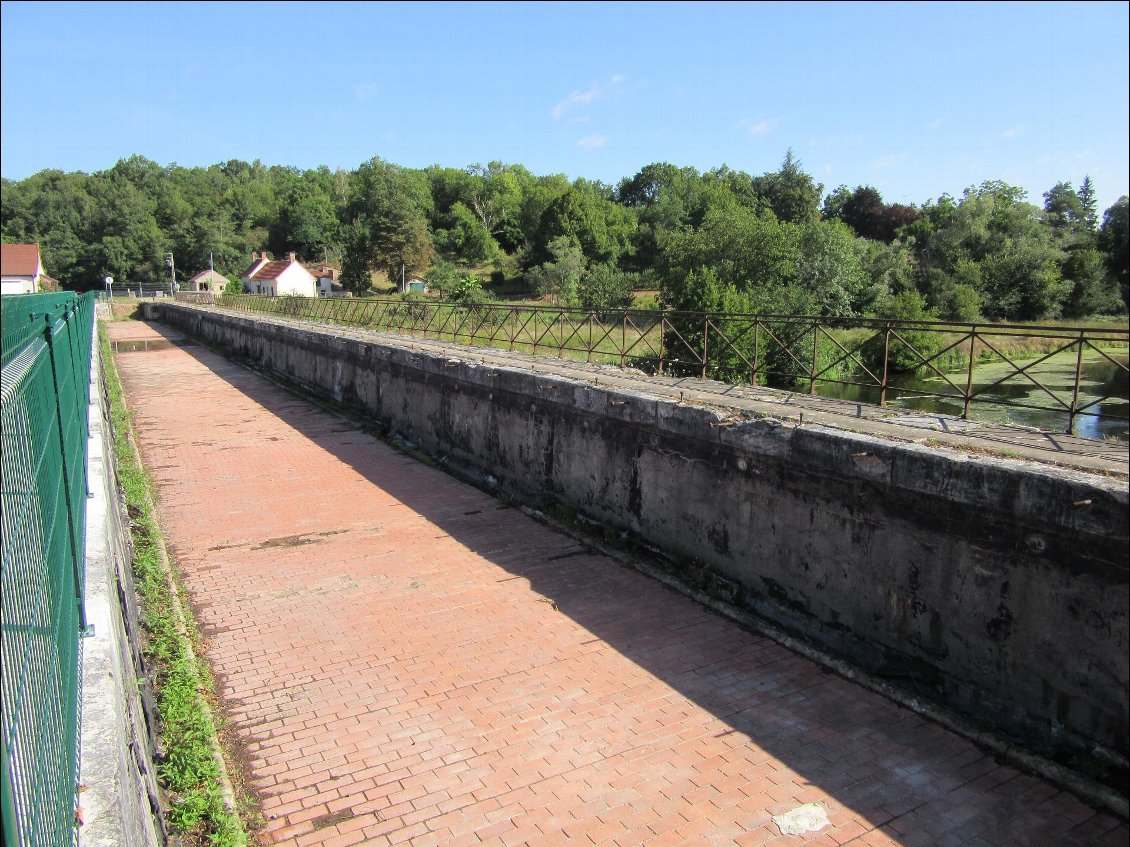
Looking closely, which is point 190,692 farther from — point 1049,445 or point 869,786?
point 1049,445

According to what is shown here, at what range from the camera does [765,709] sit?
522cm

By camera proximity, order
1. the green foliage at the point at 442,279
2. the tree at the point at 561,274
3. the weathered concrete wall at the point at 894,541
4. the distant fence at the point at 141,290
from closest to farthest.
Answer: the weathered concrete wall at the point at 894,541, the tree at the point at 561,274, the green foliage at the point at 442,279, the distant fence at the point at 141,290

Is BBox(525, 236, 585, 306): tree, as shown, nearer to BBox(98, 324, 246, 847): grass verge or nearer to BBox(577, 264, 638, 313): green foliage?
BBox(577, 264, 638, 313): green foliage

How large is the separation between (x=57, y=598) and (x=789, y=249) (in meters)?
38.3

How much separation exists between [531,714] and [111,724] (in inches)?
108

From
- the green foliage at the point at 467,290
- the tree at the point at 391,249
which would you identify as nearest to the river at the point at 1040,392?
the green foliage at the point at 467,290

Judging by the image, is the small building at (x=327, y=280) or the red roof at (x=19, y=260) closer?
the red roof at (x=19, y=260)

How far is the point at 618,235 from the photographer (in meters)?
75.1

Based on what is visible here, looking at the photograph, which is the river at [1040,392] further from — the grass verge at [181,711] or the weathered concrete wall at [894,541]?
the grass verge at [181,711]

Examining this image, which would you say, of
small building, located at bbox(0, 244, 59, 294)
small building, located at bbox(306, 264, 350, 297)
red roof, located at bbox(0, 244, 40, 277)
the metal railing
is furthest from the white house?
the metal railing

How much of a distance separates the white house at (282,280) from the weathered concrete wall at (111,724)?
208 ft

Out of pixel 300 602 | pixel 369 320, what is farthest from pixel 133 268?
pixel 300 602

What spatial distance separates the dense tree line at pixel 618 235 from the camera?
39812 mm

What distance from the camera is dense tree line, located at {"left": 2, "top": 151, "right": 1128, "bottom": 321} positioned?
3981cm
